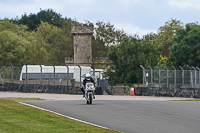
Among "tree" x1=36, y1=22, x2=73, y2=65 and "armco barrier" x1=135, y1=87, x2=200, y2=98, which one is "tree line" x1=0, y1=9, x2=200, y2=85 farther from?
"armco barrier" x1=135, y1=87, x2=200, y2=98

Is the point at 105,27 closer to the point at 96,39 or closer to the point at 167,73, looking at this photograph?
the point at 96,39

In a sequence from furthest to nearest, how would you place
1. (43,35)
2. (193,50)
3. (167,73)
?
(43,35)
(193,50)
(167,73)

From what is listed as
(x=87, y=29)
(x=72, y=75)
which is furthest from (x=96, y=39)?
(x=72, y=75)

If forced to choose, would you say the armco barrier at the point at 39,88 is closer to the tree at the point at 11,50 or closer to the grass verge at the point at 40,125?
the grass verge at the point at 40,125

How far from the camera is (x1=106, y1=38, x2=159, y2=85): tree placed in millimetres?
77625

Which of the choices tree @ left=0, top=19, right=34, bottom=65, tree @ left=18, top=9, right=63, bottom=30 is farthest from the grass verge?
tree @ left=18, top=9, right=63, bottom=30

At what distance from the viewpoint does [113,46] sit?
82688 millimetres

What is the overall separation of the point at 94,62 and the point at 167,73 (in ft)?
207

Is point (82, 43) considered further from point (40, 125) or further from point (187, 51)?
point (40, 125)

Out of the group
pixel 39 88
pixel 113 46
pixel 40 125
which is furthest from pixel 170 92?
pixel 113 46

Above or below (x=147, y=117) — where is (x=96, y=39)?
above

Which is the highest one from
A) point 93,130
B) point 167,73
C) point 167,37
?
point 167,37

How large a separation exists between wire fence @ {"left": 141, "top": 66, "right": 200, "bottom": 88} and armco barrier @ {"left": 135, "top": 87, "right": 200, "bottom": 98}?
568 millimetres

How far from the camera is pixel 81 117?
18719 millimetres
